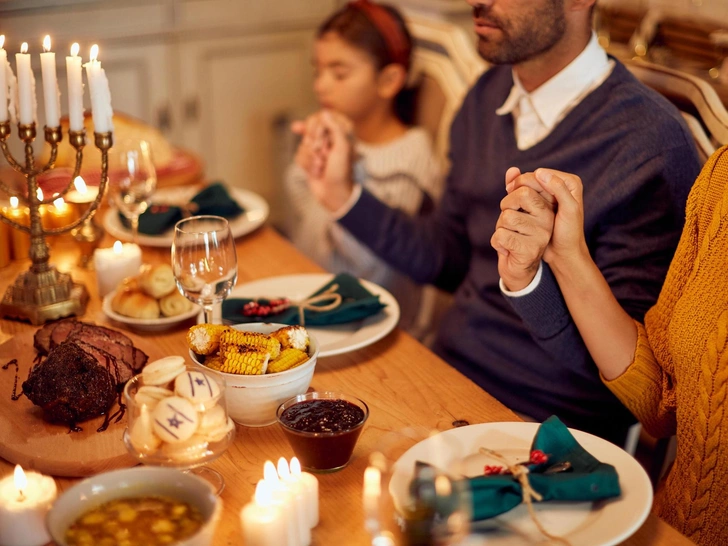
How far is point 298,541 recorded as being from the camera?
851 mm

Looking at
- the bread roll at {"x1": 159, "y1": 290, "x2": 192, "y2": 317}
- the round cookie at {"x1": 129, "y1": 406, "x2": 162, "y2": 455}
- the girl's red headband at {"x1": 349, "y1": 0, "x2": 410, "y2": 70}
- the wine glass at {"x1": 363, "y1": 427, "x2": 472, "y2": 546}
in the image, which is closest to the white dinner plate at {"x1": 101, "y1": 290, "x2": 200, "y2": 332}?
the bread roll at {"x1": 159, "y1": 290, "x2": 192, "y2": 317}

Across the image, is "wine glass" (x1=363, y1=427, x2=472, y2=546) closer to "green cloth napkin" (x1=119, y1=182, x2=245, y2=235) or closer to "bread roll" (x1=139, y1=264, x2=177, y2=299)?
"bread roll" (x1=139, y1=264, x2=177, y2=299)

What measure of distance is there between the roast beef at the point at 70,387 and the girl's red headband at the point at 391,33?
5.14ft

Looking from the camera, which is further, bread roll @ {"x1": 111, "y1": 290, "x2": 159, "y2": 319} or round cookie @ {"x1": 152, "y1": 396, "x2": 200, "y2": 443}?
bread roll @ {"x1": 111, "y1": 290, "x2": 159, "y2": 319}

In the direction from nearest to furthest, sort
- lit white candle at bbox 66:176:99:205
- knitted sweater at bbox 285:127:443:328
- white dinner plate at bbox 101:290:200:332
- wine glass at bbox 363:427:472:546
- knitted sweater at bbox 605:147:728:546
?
1. wine glass at bbox 363:427:472:546
2. knitted sweater at bbox 605:147:728:546
3. white dinner plate at bbox 101:290:200:332
4. lit white candle at bbox 66:176:99:205
5. knitted sweater at bbox 285:127:443:328

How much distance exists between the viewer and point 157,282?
1.37m

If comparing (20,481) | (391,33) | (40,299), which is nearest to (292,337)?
(20,481)

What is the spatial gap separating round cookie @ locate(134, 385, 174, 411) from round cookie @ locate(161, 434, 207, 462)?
0.05m

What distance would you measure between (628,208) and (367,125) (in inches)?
48.5

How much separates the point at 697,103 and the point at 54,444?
122 centimetres

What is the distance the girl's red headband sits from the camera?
239 cm

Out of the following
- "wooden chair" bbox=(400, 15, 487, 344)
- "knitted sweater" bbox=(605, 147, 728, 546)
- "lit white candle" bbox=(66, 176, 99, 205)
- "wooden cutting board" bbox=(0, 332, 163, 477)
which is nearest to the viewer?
"wooden cutting board" bbox=(0, 332, 163, 477)

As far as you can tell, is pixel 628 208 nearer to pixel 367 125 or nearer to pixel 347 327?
pixel 347 327

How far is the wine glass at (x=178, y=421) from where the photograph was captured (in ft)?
2.92
